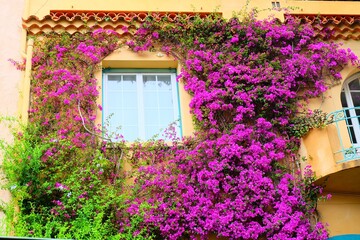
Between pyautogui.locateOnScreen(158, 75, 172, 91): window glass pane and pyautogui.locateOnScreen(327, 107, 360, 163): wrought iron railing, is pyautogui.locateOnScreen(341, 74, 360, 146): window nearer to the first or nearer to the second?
pyautogui.locateOnScreen(327, 107, 360, 163): wrought iron railing

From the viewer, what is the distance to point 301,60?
37.1ft

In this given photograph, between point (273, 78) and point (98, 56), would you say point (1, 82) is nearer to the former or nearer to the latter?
point (98, 56)

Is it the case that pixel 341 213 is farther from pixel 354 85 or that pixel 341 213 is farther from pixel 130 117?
pixel 130 117

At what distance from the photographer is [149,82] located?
11.3m

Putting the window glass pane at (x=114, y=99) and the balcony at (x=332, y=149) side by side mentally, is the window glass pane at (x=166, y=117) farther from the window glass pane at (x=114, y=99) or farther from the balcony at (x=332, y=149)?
the balcony at (x=332, y=149)

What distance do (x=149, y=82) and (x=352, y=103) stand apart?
4612 millimetres

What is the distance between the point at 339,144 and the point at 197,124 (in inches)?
111

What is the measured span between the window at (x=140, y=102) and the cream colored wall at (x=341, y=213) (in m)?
3.25

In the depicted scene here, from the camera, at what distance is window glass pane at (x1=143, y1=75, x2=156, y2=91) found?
1123 centimetres

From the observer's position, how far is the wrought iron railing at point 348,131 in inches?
387

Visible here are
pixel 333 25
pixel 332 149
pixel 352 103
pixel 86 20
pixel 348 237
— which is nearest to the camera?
pixel 348 237

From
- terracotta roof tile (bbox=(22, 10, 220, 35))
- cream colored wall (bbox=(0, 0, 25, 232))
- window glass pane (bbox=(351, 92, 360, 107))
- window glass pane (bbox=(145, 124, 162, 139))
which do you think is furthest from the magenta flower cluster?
cream colored wall (bbox=(0, 0, 25, 232))

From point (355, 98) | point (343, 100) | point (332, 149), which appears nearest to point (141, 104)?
point (332, 149)

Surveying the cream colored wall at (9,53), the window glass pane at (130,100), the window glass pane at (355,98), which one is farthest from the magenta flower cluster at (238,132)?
the cream colored wall at (9,53)
